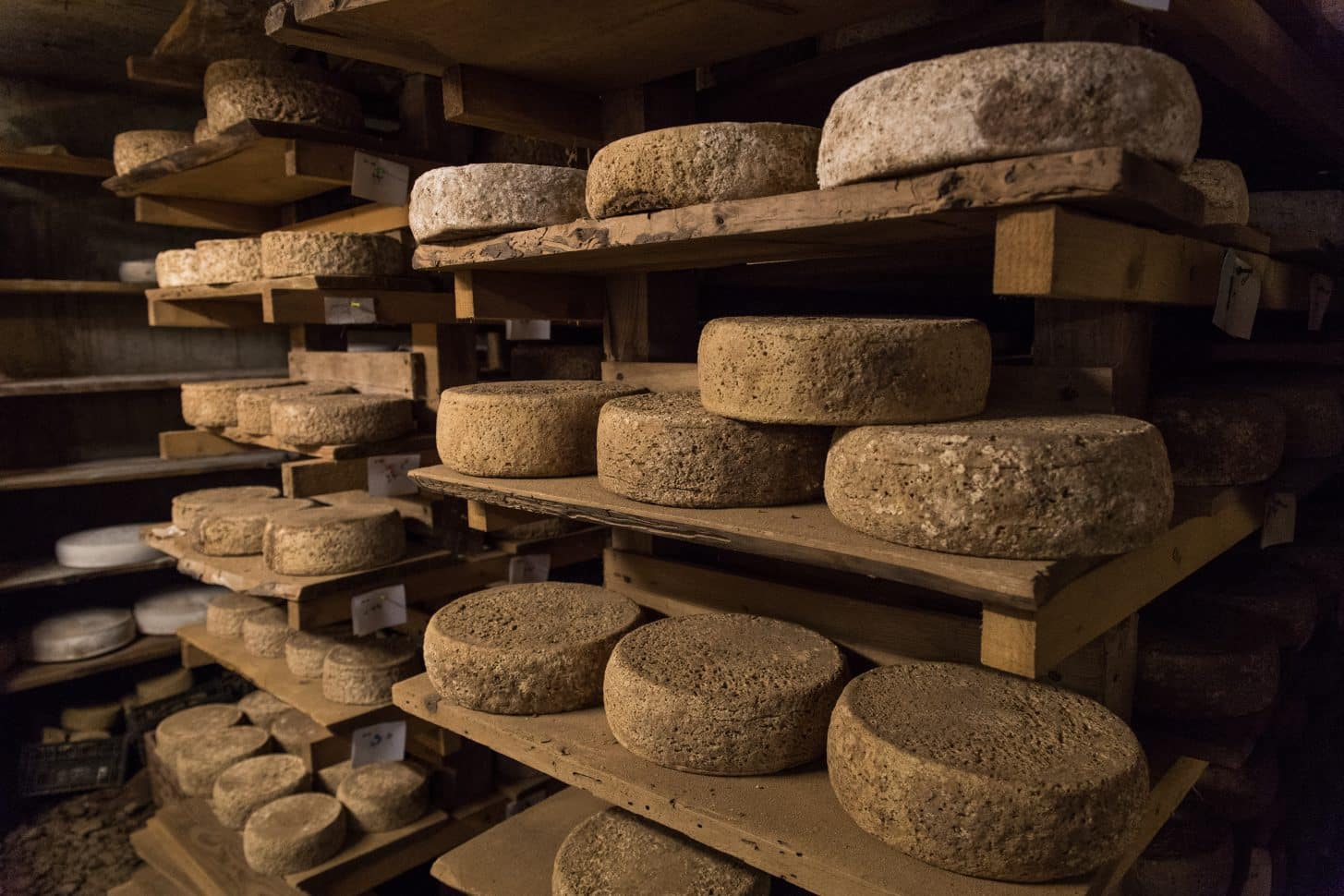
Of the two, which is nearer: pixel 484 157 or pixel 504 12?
pixel 504 12

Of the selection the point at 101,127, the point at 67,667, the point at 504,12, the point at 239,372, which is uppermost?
the point at 101,127

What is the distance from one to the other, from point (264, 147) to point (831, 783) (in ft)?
8.76

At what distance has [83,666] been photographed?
382cm

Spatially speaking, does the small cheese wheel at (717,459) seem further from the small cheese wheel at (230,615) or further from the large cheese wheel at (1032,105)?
the small cheese wheel at (230,615)

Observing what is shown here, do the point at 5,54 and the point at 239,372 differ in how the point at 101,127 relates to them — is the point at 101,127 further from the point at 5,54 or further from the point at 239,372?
the point at 239,372

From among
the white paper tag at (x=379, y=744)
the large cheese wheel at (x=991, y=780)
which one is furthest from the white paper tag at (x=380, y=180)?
the large cheese wheel at (x=991, y=780)

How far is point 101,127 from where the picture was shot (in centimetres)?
448

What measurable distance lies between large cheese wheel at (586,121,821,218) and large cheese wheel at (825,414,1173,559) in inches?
19.3

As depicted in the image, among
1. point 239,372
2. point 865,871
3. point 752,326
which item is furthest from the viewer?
point 239,372

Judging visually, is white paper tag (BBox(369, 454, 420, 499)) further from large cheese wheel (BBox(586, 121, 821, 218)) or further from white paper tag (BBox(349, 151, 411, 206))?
large cheese wheel (BBox(586, 121, 821, 218))

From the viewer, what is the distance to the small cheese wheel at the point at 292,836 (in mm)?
2590

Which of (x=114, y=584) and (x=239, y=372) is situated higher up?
(x=239, y=372)

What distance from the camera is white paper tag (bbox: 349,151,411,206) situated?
271 cm

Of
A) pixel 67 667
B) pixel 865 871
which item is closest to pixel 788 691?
pixel 865 871
